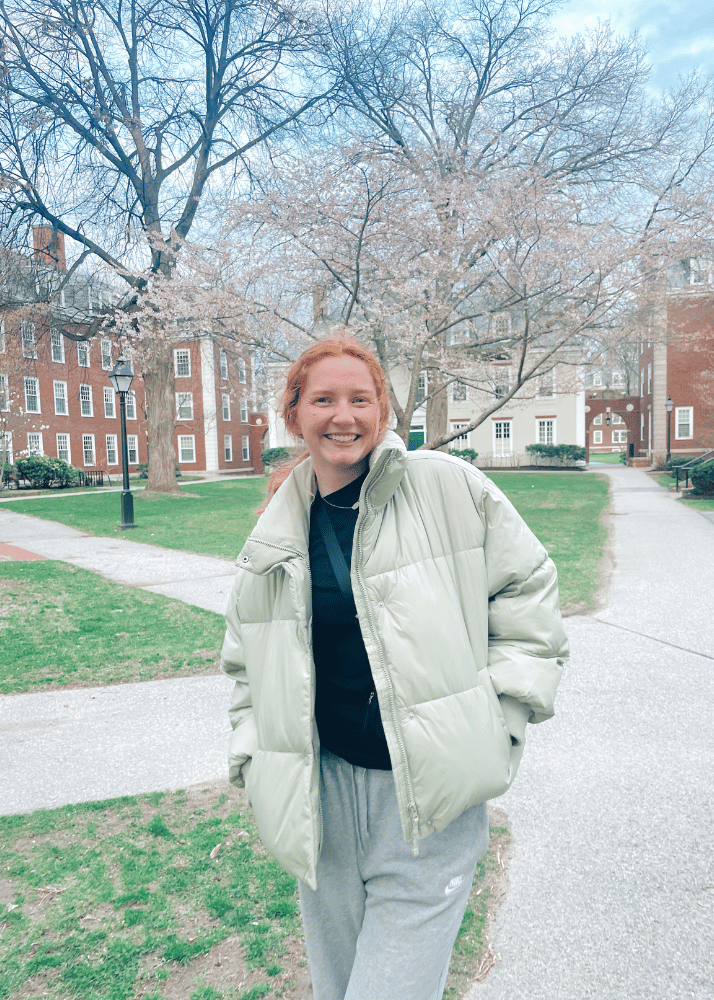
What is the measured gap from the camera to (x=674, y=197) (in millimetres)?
13078

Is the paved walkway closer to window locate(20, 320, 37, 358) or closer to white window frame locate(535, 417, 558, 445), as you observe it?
window locate(20, 320, 37, 358)

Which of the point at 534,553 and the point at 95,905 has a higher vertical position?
the point at 534,553

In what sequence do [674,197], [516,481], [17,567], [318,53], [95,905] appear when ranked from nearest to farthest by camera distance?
1. [95,905]
2. [17,567]
3. [674,197]
4. [318,53]
5. [516,481]

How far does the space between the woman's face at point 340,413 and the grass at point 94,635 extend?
163 inches

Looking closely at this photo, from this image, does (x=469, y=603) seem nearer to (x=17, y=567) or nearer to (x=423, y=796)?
(x=423, y=796)

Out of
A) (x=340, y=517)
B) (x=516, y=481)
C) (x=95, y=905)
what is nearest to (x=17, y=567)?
(x=95, y=905)

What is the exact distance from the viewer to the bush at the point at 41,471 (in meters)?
29.4

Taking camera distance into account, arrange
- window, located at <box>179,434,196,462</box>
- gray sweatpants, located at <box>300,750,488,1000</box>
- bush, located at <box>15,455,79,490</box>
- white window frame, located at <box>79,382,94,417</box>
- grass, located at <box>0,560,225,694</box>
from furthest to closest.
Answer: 1. window, located at <box>179,434,196,462</box>
2. white window frame, located at <box>79,382,94,417</box>
3. bush, located at <box>15,455,79,490</box>
4. grass, located at <box>0,560,225,694</box>
5. gray sweatpants, located at <box>300,750,488,1000</box>

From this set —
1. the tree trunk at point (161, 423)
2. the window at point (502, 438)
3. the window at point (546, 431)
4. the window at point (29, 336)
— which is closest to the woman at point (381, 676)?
the tree trunk at point (161, 423)

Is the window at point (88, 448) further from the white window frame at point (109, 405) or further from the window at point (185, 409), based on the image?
the window at point (185, 409)

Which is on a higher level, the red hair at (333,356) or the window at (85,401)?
the window at (85,401)

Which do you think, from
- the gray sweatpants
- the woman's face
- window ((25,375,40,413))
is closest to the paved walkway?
the gray sweatpants

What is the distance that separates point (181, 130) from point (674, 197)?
1408 cm

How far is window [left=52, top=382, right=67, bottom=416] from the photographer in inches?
1610
